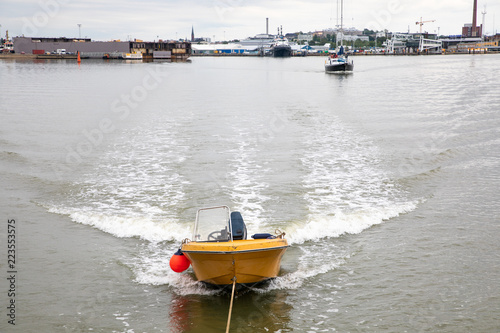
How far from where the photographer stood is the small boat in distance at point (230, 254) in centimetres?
994

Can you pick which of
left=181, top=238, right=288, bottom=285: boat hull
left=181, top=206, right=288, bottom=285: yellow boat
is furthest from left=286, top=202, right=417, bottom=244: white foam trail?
left=181, top=238, right=288, bottom=285: boat hull

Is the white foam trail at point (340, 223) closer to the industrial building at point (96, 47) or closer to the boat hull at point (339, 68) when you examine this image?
the boat hull at point (339, 68)

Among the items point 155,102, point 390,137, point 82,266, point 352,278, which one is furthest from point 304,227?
point 155,102

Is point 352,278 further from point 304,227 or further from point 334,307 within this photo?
point 304,227

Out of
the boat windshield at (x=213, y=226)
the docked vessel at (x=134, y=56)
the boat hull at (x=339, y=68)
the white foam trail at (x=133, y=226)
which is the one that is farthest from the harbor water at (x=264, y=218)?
the docked vessel at (x=134, y=56)

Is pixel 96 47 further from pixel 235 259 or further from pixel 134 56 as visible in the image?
pixel 235 259

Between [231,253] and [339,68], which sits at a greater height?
[339,68]

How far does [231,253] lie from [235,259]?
0.22 metres

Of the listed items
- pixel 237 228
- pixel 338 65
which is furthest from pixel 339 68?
pixel 237 228

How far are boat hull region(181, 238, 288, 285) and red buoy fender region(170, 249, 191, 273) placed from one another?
439mm

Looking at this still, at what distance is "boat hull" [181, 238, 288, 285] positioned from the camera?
390 inches

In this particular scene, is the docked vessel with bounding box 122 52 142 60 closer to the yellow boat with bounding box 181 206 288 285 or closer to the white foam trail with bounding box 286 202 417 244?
the white foam trail with bounding box 286 202 417 244

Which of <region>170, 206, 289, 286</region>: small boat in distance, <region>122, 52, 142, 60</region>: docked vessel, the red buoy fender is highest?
<region>122, 52, 142, 60</region>: docked vessel

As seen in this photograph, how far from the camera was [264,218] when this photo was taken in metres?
15.5
